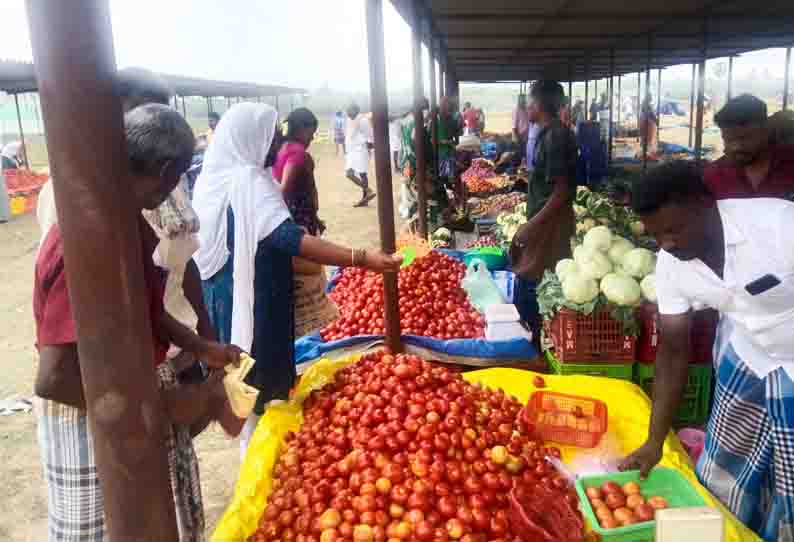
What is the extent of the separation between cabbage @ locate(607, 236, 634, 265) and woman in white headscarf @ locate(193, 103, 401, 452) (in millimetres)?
1486

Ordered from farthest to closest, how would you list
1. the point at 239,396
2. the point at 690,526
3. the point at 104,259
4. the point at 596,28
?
the point at 596,28 < the point at 239,396 < the point at 690,526 < the point at 104,259

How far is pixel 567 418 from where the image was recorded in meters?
2.85

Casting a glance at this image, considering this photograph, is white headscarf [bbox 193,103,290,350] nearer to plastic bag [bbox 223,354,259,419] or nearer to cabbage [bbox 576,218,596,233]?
plastic bag [bbox 223,354,259,419]

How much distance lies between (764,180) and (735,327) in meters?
1.69

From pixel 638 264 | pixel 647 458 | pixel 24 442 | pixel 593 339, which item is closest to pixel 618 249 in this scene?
pixel 638 264

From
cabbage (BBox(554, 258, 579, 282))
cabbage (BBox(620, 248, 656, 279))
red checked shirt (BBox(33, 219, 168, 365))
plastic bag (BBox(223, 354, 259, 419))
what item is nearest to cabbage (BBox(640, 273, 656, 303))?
cabbage (BBox(620, 248, 656, 279))

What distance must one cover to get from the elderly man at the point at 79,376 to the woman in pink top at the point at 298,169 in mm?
3106

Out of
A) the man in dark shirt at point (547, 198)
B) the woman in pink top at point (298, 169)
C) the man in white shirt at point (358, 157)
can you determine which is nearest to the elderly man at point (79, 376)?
the man in dark shirt at point (547, 198)

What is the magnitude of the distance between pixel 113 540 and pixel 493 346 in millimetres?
2944

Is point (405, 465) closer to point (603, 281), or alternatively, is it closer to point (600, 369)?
point (600, 369)

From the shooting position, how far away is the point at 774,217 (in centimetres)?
196

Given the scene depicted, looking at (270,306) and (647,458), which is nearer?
(647,458)

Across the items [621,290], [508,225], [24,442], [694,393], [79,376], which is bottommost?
[24,442]

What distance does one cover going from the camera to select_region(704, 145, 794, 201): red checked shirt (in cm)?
356
